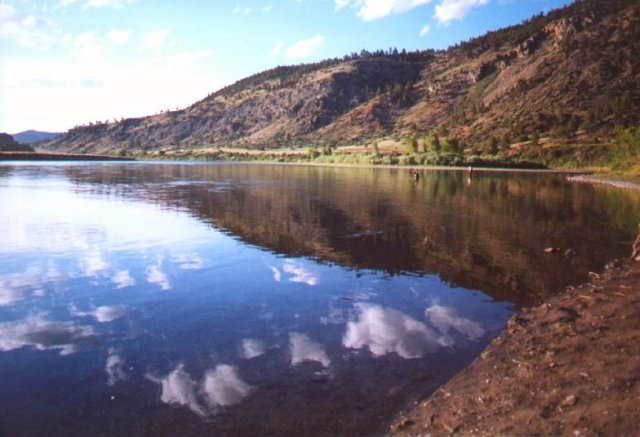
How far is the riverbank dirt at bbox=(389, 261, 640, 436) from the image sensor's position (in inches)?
227

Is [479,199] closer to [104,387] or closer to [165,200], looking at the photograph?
[165,200]

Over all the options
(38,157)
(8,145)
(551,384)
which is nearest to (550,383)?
(551,384)

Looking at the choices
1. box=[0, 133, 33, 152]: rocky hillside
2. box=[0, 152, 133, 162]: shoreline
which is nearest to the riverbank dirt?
box=[0, 152, 133, 162]: shoreline

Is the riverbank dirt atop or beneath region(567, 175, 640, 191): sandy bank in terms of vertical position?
beneath

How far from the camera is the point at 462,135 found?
449 feet

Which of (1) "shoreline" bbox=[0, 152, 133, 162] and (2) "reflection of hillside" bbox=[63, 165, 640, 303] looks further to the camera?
(1) "shoreline" bbox=[0, 152, 133, 162]

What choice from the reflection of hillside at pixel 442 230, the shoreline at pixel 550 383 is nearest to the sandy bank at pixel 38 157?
the reflection of hillside at pixel 442 230

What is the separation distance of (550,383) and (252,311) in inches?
261

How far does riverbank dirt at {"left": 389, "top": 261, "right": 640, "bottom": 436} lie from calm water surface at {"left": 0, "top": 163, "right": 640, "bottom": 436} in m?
0.61

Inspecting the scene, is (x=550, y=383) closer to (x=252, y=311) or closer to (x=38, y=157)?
(x=252, y=311)

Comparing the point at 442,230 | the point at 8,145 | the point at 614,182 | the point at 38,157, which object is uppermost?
the point at 8,145

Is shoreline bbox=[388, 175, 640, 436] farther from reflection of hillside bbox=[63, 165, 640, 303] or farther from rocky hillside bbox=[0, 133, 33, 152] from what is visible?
rocky hillside bbox=[0, 133, 33, 152]

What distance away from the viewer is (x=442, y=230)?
24.0m

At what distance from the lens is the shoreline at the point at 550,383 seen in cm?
578
